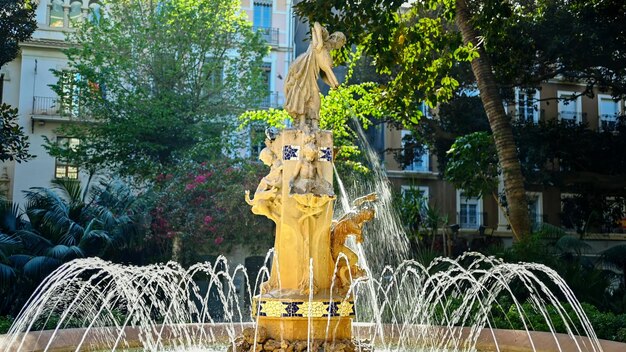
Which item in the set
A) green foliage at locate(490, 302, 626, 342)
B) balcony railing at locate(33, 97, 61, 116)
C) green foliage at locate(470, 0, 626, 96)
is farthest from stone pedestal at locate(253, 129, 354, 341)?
balcony railing at locate(33, 97, 61, 116)

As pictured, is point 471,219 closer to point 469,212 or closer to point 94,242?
point 469,212

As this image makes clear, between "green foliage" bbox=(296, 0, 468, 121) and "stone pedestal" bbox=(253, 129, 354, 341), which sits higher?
"green foliage" bbox=(296, 0, 468, 121)

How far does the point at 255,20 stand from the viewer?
34656mm

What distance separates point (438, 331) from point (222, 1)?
1998 cm

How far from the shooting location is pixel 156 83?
27781 mm

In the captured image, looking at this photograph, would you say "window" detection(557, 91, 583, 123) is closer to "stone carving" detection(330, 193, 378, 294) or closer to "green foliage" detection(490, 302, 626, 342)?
"green foliage" detection(490, 302, 626, 342)

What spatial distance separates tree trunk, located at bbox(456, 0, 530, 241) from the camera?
17.3 m

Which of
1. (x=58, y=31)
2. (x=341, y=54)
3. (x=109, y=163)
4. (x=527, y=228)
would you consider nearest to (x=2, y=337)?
(x=341, y=54)

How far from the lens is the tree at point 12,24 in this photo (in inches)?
850

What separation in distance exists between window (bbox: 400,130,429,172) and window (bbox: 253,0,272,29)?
889cm

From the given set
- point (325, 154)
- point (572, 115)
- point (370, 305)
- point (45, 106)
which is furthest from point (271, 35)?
point (325, 154)

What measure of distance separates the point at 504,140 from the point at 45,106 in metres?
22.2

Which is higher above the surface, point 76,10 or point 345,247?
point 76,10

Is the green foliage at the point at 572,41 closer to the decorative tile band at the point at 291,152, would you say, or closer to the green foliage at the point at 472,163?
the green foliage at the point at 472,163
